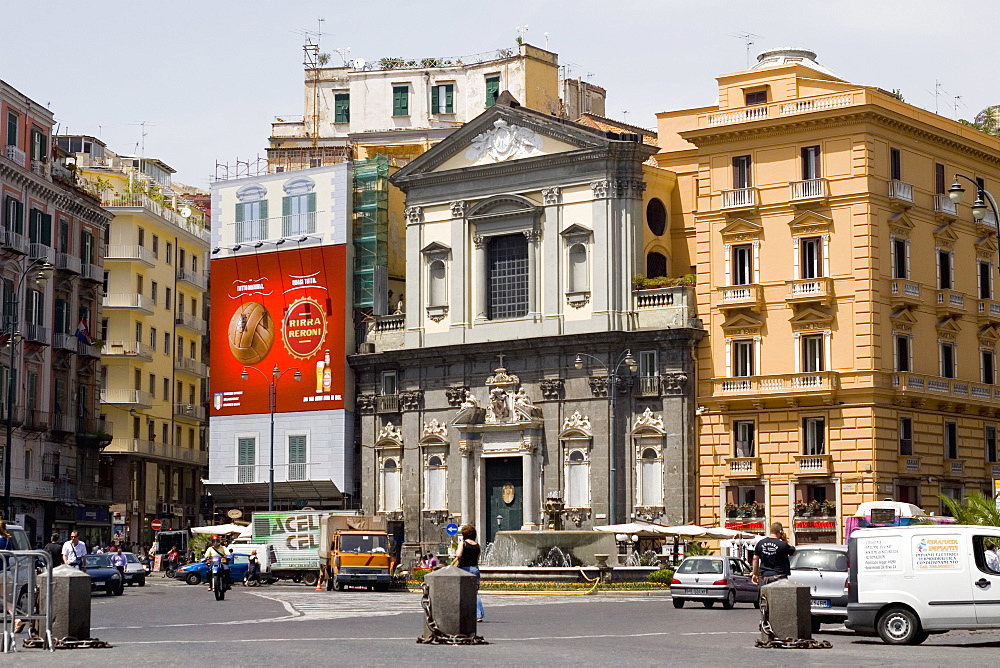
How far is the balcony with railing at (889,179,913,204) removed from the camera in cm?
6297

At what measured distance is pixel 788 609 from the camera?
2458 cm

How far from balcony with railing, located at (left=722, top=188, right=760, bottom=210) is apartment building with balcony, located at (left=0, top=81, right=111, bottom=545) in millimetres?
26682

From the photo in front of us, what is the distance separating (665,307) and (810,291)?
614cm

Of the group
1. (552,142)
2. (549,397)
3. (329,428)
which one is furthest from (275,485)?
(552,142)

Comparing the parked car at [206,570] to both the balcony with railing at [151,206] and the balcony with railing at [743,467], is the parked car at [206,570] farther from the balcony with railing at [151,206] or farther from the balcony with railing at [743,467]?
the balcony with railing at [151,206]

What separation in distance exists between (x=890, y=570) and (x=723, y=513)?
118 feet

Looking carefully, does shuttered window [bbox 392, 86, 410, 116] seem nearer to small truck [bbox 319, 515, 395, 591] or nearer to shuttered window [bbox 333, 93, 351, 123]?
shuttered window [bbox 333, 93, 351, 123]

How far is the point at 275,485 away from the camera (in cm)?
7656

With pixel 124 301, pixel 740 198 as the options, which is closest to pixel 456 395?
pixel 740 198

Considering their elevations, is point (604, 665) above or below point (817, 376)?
below

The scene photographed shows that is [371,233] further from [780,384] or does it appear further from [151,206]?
[780,384]

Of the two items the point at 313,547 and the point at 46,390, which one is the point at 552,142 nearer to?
the point at 313,547

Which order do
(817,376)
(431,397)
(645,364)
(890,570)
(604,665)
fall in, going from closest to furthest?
(604,665)
(890,570)
(817,376)
(645,364)
(431,397)

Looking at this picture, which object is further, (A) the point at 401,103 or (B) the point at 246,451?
(A) the point at 401,103
